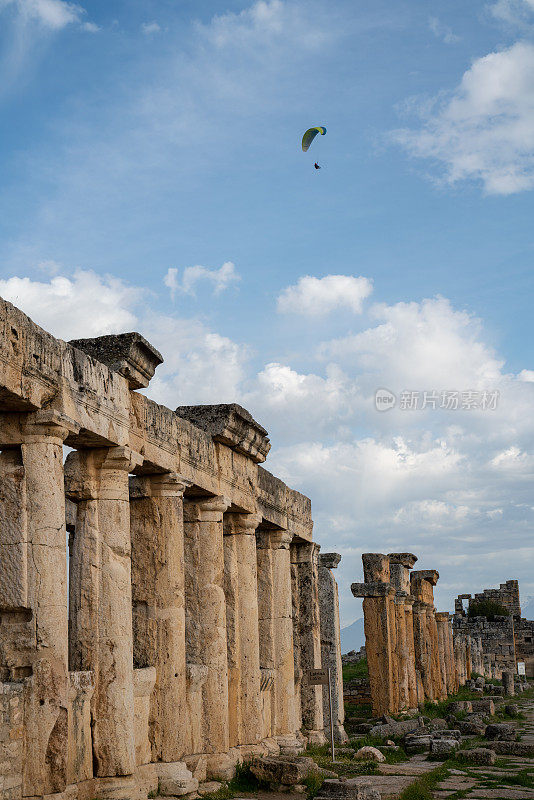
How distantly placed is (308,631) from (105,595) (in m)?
9.46

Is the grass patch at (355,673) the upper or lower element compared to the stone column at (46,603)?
lower

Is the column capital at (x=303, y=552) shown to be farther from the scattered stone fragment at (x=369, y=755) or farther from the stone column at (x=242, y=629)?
the stone column at (x=242, y=629)

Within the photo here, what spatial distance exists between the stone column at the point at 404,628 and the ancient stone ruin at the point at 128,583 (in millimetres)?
10862

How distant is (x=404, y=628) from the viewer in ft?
95.4

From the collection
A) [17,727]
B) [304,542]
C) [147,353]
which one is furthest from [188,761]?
[304,542]

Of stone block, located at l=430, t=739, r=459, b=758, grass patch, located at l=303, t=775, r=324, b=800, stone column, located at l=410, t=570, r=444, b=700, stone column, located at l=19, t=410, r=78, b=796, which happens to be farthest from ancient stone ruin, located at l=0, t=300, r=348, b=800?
stone column, located at l=410, t=570, r=444, b=700

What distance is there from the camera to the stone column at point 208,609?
531 inches

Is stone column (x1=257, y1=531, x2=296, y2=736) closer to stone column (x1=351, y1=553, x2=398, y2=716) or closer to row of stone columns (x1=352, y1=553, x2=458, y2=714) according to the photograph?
stone column (x1=351, y1=553, x2=398, y2=716)

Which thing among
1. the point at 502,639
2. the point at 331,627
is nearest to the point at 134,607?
the point at 331,627

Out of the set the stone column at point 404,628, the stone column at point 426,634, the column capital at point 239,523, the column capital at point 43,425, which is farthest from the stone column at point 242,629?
the stone column at point 426,634

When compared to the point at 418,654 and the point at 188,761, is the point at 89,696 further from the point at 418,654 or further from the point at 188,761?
the point at 418,654

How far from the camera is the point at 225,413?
14297 mm

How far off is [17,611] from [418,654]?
25025 mm

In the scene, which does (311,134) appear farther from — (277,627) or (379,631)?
(379,631)
